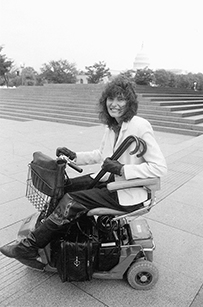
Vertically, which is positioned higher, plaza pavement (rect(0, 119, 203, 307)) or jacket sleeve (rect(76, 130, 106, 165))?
jacket sleeve (rect(76, 130, 106, 165))

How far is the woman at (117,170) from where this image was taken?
1813mm

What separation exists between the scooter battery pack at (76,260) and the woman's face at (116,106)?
37.7 inches

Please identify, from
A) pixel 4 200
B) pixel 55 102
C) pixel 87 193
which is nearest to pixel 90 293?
pixel 87 193

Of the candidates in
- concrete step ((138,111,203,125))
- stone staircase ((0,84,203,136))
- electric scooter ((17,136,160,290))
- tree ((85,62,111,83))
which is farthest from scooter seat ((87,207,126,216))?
tree ((85,62,111,83))

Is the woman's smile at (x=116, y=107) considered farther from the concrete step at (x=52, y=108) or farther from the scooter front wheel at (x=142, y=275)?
the concrete step at (x=52, y=108)

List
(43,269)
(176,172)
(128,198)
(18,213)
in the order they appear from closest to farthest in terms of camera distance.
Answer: (128,198)
(43,269)
(18,213)
(176,172)

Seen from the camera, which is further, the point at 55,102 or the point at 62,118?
the point at 55,102

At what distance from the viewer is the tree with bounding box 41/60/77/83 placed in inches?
1492

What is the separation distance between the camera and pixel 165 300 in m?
1.93

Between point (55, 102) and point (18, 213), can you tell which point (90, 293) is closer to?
point (18, 213)

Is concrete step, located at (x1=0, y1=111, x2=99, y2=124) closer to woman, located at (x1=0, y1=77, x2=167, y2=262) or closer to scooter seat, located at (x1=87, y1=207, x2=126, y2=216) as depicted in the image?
woman, located at (x1=0, y1=77, x2=167, y2=262)

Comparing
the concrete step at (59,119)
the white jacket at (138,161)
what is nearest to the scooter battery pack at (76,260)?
the white jacket at (138,161)

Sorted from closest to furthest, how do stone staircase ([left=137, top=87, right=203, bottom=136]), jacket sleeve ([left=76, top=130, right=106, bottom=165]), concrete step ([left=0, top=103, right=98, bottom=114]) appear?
jacket sleeve ([left=76, top=130, right=106, bottom=165]), stone staircase ([left=137, top=87, right=203, bottom=136]), concrete step ([left=0, top=103, right=98, bottom=114])

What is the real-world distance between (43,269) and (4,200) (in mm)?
1719
